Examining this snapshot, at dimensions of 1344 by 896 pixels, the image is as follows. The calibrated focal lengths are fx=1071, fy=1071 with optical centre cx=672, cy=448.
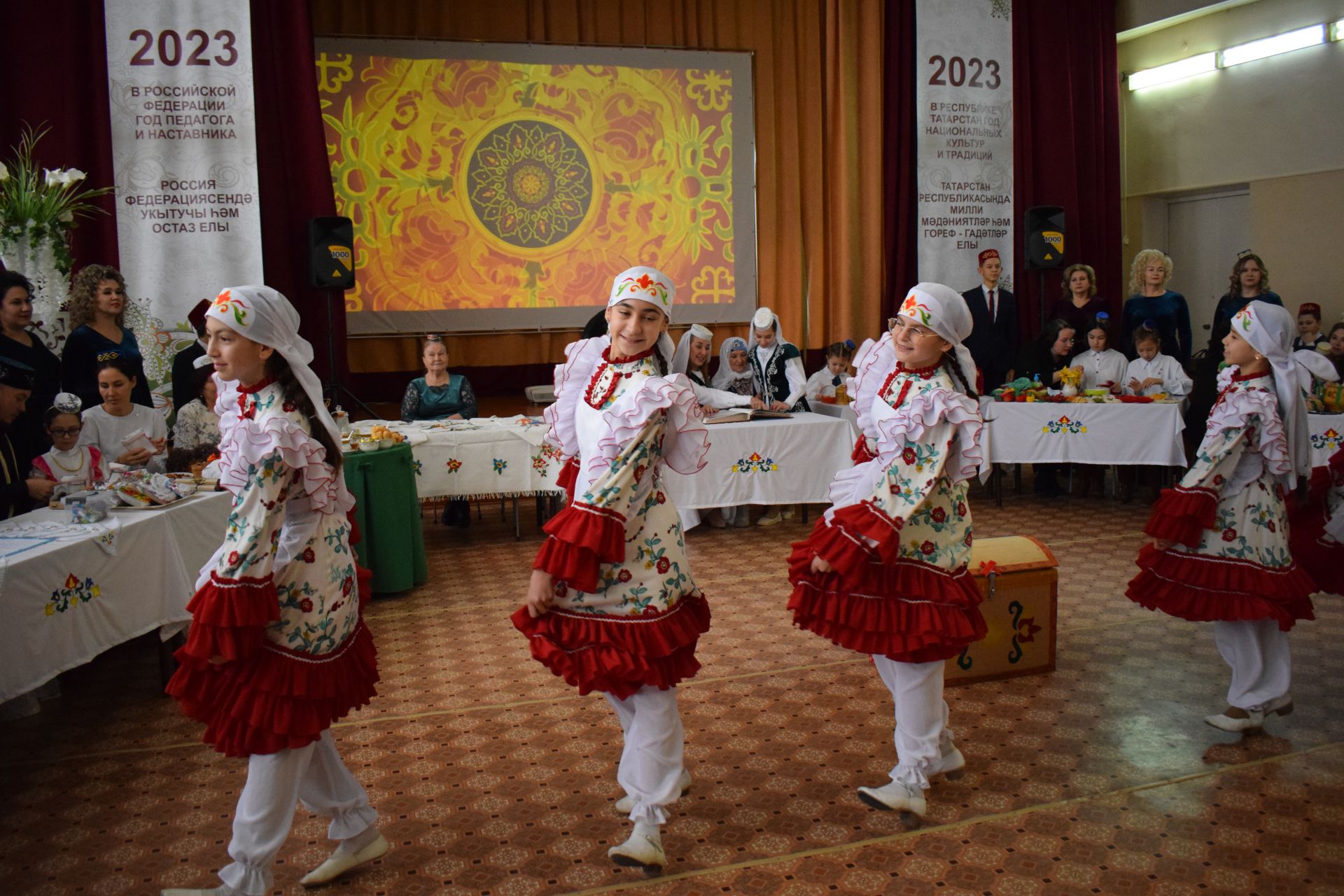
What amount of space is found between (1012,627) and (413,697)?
2.26 metres

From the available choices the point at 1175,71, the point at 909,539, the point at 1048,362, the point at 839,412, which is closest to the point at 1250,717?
the point at 909,539

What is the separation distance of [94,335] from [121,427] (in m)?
1.02

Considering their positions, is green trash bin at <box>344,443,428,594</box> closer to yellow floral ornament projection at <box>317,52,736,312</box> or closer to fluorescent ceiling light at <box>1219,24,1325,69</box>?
yellow floral ornament projection at <box>317,52,736,312</box>

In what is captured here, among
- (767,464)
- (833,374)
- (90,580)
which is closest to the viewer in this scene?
(90,580)

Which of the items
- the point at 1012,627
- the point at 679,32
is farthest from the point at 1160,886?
the point at 679,32

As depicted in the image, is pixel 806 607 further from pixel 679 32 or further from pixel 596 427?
pixel 679 32

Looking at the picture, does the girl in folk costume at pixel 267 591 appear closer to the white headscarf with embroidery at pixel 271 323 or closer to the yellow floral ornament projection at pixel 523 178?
the white headscarf with embroidery at pixel 271 323

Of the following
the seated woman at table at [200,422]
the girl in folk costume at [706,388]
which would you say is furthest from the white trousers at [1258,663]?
the seated woman at table at [200,422]

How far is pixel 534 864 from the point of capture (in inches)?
109

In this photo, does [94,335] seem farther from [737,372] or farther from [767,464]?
[737,372]

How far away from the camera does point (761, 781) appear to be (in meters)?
3.22

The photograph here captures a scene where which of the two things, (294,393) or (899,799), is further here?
(899,799)

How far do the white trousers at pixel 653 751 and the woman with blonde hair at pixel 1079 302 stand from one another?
6.37 metres

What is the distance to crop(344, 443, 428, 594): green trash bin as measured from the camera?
5344mm
